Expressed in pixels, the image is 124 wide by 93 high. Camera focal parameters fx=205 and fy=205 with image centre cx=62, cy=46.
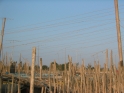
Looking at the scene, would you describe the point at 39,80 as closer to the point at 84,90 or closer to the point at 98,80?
the point at 84,90

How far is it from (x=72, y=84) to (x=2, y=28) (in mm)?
5505

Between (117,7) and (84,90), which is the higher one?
(117,7)

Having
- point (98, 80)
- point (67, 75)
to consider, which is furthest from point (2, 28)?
point (98, 80)

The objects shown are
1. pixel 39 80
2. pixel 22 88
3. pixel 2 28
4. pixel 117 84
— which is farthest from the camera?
pixel 2 28

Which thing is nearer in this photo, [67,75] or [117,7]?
[67,75]

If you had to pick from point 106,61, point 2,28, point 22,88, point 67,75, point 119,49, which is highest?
point 2,28

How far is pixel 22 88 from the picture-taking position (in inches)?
322

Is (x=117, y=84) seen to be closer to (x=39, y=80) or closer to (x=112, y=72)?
(x=112, y=72)

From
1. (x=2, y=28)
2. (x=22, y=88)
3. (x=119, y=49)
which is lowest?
(x=22, y=88)

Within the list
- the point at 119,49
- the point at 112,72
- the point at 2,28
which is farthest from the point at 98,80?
the point at 2,28

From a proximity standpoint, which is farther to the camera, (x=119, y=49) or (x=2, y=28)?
(x=2, y=28)

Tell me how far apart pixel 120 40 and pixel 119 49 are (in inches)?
14.4

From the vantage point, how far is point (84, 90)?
22.3 ft

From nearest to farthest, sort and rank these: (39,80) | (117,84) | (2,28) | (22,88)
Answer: (117,84) → (39,80) → (22,88) → (2,28)
